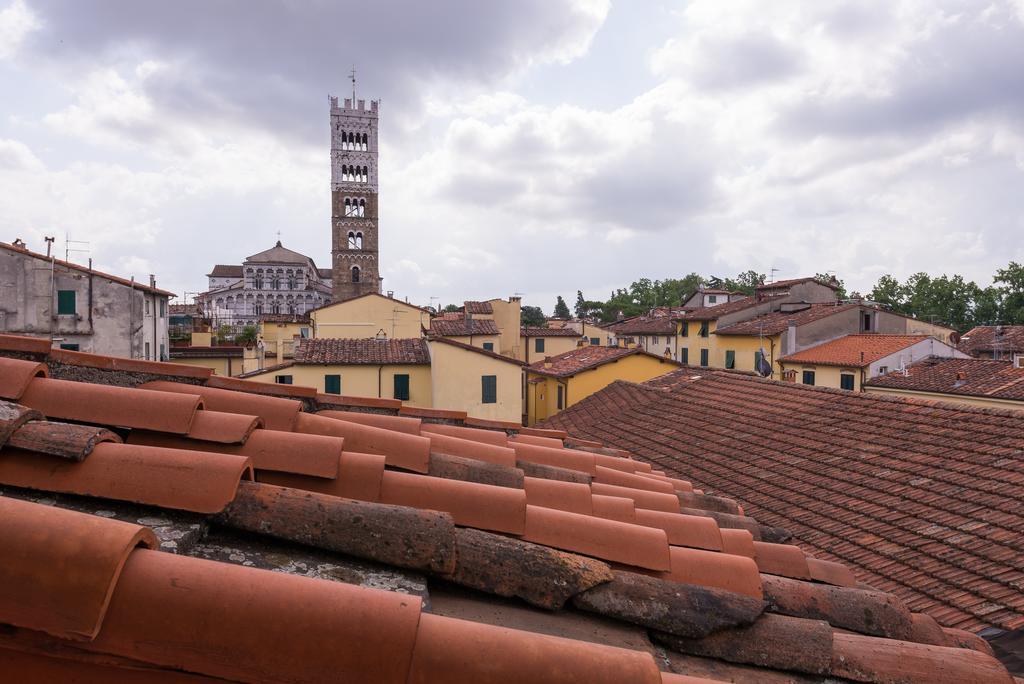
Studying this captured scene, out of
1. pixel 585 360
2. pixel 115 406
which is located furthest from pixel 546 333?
pixel 115 406

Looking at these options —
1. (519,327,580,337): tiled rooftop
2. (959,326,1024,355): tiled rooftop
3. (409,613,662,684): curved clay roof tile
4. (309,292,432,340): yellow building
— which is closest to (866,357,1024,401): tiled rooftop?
(959,326,1024,355): tiled rooftop

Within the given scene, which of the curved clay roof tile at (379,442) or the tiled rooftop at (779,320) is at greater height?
the tiled rooftop at (779,320)

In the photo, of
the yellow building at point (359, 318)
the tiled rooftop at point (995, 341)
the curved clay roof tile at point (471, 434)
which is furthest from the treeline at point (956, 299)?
the curved clay roof tile at point (471, 434)

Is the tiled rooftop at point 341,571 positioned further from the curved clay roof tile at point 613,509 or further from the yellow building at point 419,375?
the yellow building at point 419,375

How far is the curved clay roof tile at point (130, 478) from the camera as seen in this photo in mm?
2062

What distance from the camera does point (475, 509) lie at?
2.75m

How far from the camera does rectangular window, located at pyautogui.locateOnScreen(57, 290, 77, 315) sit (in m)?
26.5

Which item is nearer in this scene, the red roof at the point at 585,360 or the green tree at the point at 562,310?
the red roof at the point at 585,360

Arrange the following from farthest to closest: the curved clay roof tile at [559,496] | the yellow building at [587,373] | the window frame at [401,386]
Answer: the yellow building at [587,373] → the window frame at [401,386] → the curved clay roof tile at [559,496]

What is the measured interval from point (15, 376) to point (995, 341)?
44.9 m

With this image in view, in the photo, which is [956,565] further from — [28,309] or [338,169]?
[338,169]

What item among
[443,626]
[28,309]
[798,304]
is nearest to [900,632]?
[443,626]

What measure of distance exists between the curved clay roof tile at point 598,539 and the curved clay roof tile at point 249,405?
152 cm

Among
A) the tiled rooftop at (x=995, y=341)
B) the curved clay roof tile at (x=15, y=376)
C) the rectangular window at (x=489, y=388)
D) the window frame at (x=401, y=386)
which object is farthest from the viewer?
the tiled rooftop at (x=995, y=341)
